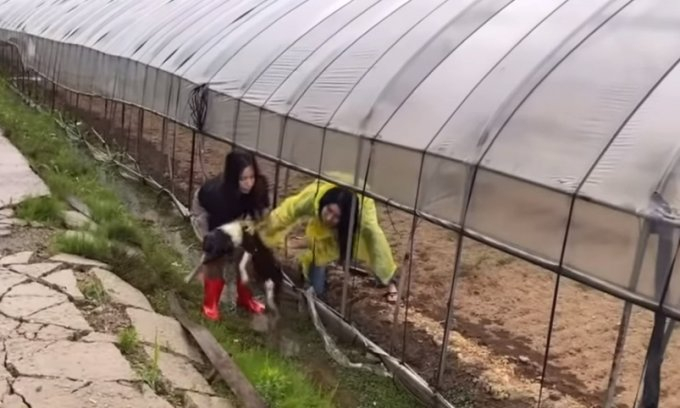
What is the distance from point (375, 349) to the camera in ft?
17.2

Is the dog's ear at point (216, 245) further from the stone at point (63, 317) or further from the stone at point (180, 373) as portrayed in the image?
the stone at point (180, 373)

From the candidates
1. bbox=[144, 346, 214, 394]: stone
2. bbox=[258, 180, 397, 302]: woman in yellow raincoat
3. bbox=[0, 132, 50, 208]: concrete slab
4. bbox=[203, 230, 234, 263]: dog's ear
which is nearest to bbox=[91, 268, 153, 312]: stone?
bbox=[203, 230, 234, 263]: dog's ear

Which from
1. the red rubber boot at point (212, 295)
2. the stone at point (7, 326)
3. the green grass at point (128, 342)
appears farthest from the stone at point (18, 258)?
the green grass at point (128, 342)

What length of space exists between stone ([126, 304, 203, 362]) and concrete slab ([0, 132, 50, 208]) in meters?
2.64

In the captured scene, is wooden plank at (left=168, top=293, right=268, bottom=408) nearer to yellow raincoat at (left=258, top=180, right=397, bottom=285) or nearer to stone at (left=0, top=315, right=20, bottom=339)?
stone at (left=0, top=315, right=20, bottom=339)

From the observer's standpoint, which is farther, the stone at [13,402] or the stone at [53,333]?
the stone at [53,333]

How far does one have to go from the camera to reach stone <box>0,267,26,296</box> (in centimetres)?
506

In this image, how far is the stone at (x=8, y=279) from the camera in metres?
5.06

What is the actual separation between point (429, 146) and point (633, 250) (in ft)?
5.43

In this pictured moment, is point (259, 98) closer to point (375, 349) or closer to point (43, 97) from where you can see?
point (375, 349)

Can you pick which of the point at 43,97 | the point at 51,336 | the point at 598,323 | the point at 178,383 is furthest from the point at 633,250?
the point at 43,97

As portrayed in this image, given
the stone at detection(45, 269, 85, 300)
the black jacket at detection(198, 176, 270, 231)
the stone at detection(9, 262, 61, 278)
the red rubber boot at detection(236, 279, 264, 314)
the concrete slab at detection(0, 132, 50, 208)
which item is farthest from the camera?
the concrete slab at detection(0, 132, 50, 208)

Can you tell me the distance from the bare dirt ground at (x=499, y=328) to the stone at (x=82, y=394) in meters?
1.71

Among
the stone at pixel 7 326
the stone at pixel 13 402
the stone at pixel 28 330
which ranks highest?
the stone at pixel 28 330
